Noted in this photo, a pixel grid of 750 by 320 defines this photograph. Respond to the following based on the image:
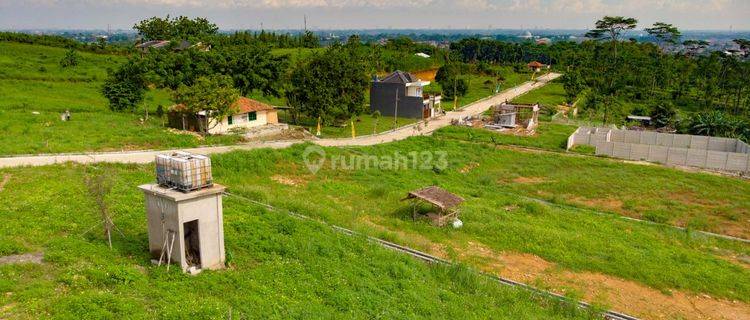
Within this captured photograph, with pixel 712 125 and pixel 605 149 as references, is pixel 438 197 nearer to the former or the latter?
pixel 605 149

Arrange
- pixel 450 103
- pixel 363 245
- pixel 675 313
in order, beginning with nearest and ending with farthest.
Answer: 1. pixel 675 313
2. pixel 363 245
3. pixel 450 103

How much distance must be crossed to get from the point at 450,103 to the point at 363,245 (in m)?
44.1

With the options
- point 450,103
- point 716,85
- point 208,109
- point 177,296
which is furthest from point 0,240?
point 716,85

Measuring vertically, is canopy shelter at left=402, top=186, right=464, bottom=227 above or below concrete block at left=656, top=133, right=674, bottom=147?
above

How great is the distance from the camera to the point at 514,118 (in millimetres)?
44156

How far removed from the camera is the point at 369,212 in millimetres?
19703

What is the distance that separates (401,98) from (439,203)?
28473 millimetres

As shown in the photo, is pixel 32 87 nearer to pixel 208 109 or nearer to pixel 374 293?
pixel 208 109

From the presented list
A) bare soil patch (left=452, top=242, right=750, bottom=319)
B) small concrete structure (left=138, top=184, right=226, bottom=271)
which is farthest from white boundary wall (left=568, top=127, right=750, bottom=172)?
small concrete structure (left=138, top=184, right=226, bottom=271)

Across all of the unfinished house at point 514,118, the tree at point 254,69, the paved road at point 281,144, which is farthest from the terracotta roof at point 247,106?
the unfinished house at point 514,118

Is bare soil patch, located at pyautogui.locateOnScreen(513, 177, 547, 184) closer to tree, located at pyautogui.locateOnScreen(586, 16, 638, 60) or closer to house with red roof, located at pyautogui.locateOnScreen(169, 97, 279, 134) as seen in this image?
house with red roof, located at pyautogui.locateOnScreen(169, 97, 279, 134)

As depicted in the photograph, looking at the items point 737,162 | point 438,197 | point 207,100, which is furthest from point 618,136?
point 207,100

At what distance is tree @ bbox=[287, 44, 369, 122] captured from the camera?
120ft

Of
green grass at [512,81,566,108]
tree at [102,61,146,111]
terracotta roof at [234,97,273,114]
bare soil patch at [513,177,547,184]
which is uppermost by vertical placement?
tree at [102,61,146,111]
